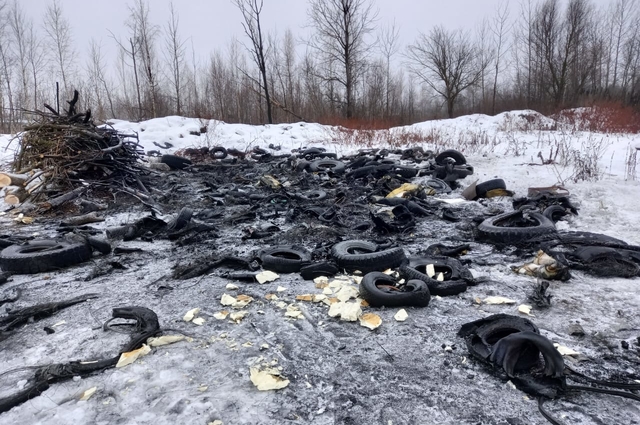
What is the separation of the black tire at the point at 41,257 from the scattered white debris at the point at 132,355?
2.28m

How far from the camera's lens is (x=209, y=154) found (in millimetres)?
12555

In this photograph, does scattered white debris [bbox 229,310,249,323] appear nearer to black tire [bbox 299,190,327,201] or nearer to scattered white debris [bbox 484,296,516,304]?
scattered white debris [bbox 484,296,516,304]

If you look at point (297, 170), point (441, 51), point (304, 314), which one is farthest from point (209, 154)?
point (441, 51)

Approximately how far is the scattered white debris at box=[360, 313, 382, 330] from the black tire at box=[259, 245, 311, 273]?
1.04m

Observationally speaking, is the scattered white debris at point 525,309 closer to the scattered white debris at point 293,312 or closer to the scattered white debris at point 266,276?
the scattered white debris at point 293,312

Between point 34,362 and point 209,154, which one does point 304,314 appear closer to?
point 34,362

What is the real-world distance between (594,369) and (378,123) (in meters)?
17.6

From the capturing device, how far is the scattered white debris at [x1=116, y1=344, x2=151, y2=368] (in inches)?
76.9

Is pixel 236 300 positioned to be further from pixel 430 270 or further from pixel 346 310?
pixel 430 270

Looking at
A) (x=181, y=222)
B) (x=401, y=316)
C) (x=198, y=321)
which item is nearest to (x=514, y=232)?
(x=401, y=316)

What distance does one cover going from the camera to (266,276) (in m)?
3.16

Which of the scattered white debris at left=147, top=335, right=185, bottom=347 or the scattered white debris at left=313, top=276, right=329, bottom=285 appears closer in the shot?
the scattered white debris at left=147, top=335, right=185, bottom=347

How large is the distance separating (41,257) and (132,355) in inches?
93.8

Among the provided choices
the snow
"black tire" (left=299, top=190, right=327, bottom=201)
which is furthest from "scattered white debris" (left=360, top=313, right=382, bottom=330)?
"black tire" (left=299, top=190, right=327, bottom=201)
